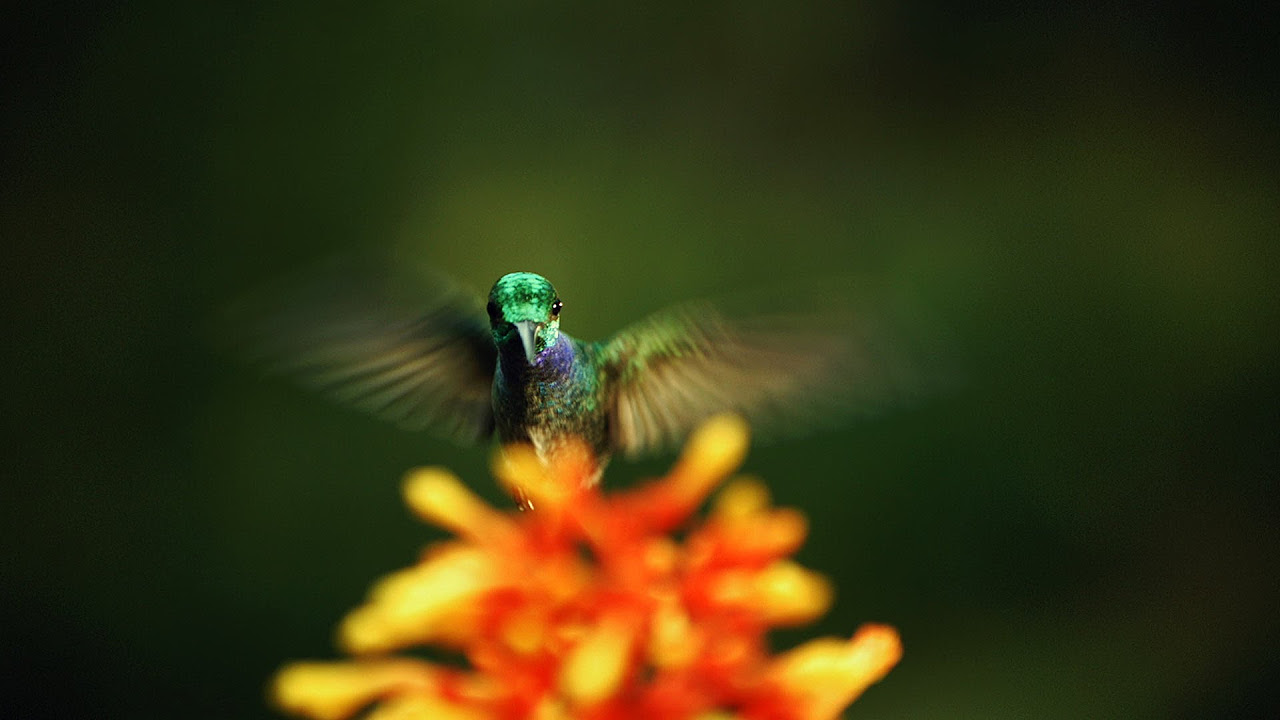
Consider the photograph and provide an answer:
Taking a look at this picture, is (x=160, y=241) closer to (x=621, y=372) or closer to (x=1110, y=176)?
(x=621, y=372)

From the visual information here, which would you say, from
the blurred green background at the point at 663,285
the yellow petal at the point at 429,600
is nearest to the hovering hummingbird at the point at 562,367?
the yellow petal at the point at 429,600

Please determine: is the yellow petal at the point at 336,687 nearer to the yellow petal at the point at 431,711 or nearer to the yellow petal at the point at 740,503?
the yellow petal at the point at 431,711

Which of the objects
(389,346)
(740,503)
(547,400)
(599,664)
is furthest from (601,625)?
(389,346)

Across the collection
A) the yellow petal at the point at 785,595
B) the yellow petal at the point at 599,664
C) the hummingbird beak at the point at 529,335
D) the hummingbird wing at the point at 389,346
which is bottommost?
the yellow petal at the point at 599,664

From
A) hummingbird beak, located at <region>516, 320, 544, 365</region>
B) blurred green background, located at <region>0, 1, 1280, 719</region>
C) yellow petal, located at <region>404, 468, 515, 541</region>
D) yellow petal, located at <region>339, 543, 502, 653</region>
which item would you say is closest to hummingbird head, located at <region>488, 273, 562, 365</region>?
hummingbird beak, located at <region>516, 320, 544, 365</region>

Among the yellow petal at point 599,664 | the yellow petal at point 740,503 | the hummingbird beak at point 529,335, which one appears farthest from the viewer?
the hummingbird beak at point 529,335

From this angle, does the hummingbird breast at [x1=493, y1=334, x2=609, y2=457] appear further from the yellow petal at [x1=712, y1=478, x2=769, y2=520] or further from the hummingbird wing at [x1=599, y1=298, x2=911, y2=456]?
the yellow petal at [x1=712, y1=478, x2=769, y2=520]

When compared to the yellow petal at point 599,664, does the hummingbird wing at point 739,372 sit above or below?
above
